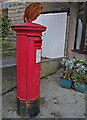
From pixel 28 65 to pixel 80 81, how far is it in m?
2.04

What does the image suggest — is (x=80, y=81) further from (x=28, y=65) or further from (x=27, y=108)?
(x=28, y=65)

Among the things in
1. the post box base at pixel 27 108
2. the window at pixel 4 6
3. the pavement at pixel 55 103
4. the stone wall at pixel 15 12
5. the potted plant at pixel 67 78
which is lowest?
the pavement at pixel 55 103

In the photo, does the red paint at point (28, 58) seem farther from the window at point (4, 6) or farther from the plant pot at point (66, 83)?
the window at point (4, 6)

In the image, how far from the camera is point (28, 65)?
2199mm

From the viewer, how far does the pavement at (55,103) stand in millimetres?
2582

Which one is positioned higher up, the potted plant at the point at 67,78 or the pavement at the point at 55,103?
the potted plant at the point at 67,78

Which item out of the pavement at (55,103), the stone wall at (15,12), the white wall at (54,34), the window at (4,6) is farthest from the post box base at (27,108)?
the window at (4,6)

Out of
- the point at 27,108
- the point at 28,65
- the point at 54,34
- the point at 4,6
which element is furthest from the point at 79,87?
the point at 4,6

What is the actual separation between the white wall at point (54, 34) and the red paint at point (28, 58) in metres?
3.23

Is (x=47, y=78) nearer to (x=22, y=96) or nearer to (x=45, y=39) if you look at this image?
(x=45, y=39)

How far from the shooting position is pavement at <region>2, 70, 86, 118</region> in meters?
2.58

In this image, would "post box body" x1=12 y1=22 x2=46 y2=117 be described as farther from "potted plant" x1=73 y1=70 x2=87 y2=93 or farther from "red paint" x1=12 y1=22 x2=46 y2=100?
"potted plant" x1=73 y1=70 x2=87 y2=93

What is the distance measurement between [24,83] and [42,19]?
397cm

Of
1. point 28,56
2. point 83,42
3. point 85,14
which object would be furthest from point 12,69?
point 85,14
